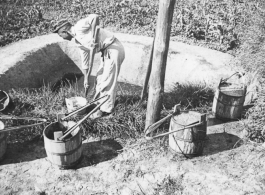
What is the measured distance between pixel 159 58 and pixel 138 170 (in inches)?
74.0

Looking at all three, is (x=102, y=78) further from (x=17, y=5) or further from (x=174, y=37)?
(x=17, y=5)

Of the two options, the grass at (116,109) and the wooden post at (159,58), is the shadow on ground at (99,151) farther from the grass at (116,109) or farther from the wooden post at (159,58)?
the wooden post at (159,58)

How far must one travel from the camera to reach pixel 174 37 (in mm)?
9781

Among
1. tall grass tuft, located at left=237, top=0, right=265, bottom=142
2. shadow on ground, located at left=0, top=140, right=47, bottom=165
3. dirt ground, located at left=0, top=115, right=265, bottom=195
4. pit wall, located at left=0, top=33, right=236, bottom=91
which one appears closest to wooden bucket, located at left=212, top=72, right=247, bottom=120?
tall grass tuft, located at left=237, top=0, right=265, bottom=142

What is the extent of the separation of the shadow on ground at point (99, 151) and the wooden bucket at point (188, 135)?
103 centimetres

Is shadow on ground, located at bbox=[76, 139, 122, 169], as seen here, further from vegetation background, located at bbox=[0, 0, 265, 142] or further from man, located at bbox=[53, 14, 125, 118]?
vegetation background, located at bbox=[0, 0, 265, 142]

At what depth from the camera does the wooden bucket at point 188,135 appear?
17.7 ft

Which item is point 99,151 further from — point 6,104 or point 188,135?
point 6,104

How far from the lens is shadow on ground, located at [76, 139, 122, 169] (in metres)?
5.73

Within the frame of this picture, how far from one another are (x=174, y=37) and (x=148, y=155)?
16.1 ft

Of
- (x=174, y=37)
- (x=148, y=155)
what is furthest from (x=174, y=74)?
(x=148, y=155)

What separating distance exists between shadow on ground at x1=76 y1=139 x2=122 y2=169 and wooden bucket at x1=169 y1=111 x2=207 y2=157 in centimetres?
103

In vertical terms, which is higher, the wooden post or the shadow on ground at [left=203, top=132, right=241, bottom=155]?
the wooden post

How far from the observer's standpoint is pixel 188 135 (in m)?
5.41
